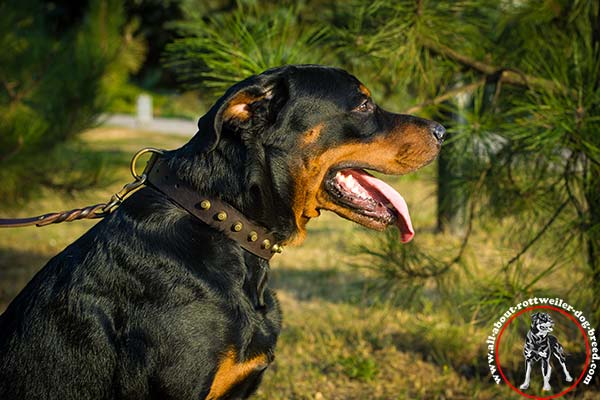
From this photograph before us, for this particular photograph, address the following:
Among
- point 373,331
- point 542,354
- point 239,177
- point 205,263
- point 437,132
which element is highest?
point 437,132

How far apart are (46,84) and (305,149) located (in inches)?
141

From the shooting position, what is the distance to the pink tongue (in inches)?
107

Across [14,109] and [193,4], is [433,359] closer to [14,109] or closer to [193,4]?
[14,109]

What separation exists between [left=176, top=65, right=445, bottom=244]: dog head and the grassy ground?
1043 millimetres

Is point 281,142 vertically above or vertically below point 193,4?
above

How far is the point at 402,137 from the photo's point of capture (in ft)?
8.97

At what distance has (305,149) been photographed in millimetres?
2551

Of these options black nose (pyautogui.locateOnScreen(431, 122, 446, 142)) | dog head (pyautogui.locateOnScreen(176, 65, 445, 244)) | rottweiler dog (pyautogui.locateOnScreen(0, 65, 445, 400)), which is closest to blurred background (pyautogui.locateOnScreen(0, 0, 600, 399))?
black nose (pyautogui.locateOnScreen(431, 122, 446, 142))

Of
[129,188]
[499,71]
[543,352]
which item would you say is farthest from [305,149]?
[543,352]

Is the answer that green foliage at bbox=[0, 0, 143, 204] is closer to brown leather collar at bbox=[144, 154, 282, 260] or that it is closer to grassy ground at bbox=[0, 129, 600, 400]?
grassy ground at bbox=[0, 129, 600, 400]

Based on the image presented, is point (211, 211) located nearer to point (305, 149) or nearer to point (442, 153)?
point (305, 149)

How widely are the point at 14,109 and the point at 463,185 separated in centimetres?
359

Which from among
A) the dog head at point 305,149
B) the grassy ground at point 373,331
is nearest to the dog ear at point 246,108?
the dog head at point 305,149

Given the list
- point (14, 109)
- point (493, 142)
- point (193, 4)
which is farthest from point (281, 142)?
point (193, 4)
